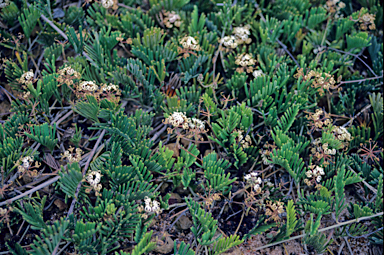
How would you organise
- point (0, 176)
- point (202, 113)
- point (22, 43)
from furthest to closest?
point (22, 43) → point (202, 113) → point (0, 176)

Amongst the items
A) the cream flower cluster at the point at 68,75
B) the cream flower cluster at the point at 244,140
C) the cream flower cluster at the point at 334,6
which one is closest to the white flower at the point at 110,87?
the cream flower cluster at the point at 68,75

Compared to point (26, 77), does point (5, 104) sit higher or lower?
lower

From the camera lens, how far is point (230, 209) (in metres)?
1.75

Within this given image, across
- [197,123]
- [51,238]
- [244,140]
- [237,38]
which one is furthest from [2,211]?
[237,38]

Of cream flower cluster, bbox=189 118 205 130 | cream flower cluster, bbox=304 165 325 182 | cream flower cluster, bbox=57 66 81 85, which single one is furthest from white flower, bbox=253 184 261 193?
cream flower cluster, bbox=57 66 81 85

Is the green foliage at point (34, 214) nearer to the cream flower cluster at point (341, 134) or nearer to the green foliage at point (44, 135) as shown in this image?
the green foliage at point (44, 135)

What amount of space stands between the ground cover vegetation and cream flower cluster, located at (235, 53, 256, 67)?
0.06 ft

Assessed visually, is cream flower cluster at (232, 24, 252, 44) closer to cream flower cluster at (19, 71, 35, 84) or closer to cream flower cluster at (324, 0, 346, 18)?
cream flower cluster at (324, 0, 346, 18)

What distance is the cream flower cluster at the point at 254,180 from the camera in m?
1.64

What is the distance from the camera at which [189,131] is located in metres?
1.74

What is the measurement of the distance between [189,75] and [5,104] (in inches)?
47.6

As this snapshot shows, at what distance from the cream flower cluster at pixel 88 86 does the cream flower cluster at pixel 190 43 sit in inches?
23.8

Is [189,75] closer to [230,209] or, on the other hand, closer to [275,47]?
[275,47]

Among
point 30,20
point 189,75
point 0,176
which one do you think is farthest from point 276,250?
point 30,20
